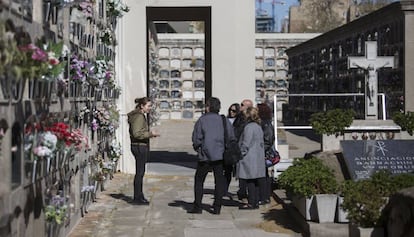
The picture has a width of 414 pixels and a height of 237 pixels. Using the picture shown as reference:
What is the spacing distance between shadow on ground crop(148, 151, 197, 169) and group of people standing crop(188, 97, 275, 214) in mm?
4750

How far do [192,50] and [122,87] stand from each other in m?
19.5

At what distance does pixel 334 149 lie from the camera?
8648 mm

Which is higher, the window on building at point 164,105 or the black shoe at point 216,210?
the window on building at point 164,105

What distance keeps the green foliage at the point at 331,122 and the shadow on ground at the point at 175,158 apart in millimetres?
4903

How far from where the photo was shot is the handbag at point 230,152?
7.86 m

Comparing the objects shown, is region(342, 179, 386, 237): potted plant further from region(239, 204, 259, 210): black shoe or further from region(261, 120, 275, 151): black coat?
region(261, 120, 275, 151): black coat

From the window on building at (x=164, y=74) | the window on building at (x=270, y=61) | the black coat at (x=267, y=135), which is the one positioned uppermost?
the window on building at (x=270, y=61)

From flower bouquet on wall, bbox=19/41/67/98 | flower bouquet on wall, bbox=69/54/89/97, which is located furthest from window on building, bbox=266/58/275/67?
flower bouquet on wall, bbox=19/41/67/98

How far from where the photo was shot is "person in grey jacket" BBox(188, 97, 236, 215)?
7.89 m

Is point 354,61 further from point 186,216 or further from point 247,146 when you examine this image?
point 186,216

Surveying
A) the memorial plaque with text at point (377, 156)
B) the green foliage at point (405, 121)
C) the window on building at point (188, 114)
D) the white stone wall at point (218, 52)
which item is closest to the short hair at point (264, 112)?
the memorial plaque with text at point (377, 156)

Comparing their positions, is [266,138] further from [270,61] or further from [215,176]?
[270,61]

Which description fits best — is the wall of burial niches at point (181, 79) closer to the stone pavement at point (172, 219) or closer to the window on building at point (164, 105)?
the window on building at point (164, 105)

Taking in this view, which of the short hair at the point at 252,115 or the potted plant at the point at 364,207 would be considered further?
the short hair at the point at 252,115
